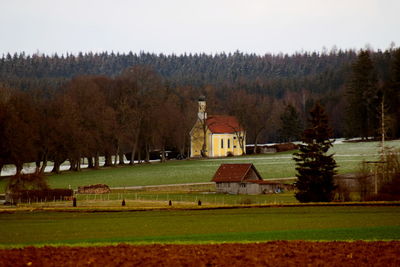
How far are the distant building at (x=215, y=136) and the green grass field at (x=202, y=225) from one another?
7687 centimetres

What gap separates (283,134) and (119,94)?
5552 centimetres

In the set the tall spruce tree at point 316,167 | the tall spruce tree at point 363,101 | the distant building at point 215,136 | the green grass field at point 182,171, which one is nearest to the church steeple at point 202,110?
the distant building at point 215,136

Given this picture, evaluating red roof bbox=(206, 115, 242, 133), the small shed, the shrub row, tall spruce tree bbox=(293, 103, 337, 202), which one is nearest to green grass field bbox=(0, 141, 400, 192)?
the small shed

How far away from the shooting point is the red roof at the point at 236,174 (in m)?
70.4

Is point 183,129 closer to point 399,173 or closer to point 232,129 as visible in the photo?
point 232,129

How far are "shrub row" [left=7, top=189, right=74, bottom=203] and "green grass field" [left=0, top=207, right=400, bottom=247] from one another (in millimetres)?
11991

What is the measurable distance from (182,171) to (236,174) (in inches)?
869

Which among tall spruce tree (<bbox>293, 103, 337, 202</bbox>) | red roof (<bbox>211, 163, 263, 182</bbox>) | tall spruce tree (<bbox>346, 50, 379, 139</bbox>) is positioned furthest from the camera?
tall spruce tree (<bbox>346, 50, 379, 139</bbox>)

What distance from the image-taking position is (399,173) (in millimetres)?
53969

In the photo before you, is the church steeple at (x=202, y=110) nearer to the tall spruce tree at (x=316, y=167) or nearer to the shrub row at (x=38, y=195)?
the shrub row at (x=38, y=195)

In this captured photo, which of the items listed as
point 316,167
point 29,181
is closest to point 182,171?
point 29,181

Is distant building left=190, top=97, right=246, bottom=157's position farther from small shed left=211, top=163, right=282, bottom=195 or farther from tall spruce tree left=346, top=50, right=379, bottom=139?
small shed left=211, top=163, right=282, bottom=195

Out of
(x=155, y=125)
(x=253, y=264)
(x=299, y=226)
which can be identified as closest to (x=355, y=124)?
(x=155, y=125)

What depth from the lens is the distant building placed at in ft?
404
